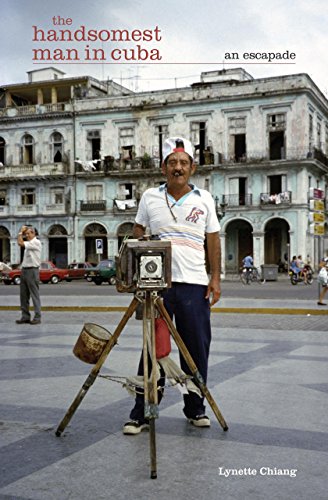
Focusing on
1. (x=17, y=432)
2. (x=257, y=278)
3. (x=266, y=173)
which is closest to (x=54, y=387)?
(x=17, y=432)

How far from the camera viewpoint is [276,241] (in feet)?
148

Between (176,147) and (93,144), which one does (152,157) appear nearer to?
(93,144)

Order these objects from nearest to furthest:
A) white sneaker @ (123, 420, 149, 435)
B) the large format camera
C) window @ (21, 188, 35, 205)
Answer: the large format camera → white sneaker @ (123, 420, 149, 435) → window @ (21, 188, 35, 205)

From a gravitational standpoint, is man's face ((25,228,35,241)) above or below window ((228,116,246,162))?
below

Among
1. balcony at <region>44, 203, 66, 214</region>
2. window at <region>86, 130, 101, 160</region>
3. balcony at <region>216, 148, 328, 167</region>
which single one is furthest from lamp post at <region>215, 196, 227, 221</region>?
balcony at <region>44, 203, 66, 214</region>

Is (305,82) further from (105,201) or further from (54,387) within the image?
(54,387)

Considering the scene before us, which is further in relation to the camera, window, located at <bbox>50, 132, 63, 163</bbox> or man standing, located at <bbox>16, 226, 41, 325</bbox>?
window, located at <bbox>50, 132, 63, 163</bbox>

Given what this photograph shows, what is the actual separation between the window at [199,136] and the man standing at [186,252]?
40.8 meters

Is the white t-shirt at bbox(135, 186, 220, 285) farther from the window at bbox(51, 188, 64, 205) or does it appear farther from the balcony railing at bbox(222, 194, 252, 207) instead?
the window at bbox(51, 188, 64, 205)

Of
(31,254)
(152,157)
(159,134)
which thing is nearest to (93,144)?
(152,157)

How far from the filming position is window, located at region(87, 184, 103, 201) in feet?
154

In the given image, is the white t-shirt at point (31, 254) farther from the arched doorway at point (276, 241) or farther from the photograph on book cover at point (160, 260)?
the arched doorway at point (276, 241)

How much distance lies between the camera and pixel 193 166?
4.65 meters

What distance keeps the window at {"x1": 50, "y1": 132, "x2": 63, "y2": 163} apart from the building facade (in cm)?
7
